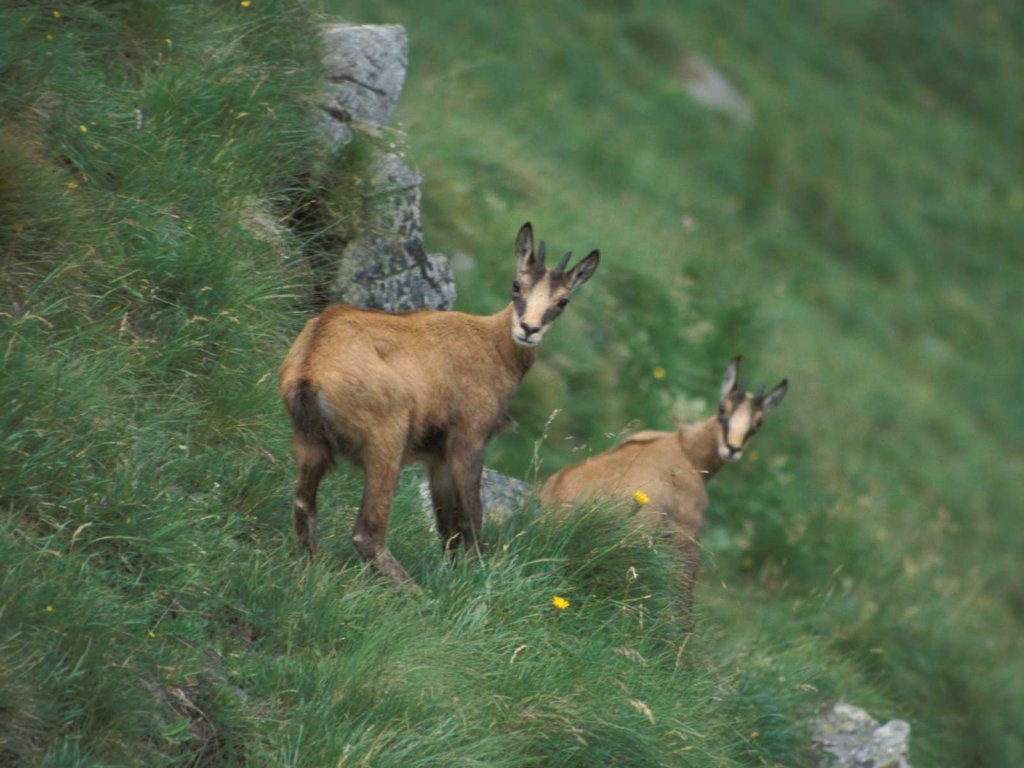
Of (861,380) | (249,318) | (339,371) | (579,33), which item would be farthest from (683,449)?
(579,33)

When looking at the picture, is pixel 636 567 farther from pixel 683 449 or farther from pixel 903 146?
pixel 903 146

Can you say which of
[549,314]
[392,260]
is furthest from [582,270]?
[392,260]

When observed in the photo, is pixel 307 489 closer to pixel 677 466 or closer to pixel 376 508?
pixel 376 508

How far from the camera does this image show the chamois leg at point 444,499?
24.3 feet

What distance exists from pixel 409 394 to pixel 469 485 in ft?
2.26

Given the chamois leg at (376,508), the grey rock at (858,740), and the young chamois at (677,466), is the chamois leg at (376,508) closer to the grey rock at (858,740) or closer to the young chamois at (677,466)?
the young chamois at (677,466)

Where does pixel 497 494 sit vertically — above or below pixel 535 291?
below

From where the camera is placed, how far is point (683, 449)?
10609 mm

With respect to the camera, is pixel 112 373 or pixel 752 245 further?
pixel 752 245

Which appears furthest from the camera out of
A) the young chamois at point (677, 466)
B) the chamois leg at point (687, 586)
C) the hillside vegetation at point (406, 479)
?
the young chamois at point (677, 466)

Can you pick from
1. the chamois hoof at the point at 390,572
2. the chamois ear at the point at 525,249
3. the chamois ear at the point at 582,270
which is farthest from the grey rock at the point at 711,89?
the chamois hoof at the point at 390,572

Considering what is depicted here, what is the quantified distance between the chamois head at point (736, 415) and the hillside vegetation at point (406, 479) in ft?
3.97

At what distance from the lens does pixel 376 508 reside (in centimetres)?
666

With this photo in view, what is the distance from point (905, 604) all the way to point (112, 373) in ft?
28.0
